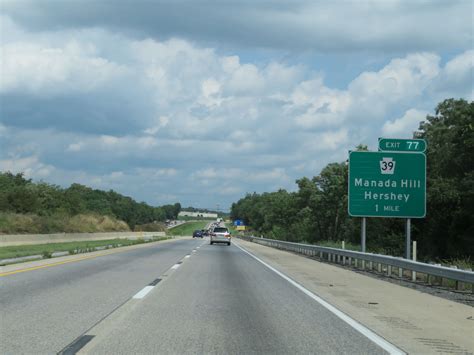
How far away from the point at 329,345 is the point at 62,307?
18.4 ft

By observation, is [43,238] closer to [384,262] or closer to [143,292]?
[384,262]

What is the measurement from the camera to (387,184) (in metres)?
27.6

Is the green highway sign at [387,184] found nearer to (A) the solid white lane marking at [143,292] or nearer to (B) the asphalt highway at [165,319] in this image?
(B) the asphalt highway at [165,319]

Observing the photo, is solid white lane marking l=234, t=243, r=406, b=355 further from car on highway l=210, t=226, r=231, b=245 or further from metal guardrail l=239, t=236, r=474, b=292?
car on highway l=210, t=226, r=231, b=245

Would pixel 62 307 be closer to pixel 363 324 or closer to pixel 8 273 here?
pixel 363 324

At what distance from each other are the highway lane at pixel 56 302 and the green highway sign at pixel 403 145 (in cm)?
1221

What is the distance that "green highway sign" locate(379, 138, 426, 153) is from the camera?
27.3m

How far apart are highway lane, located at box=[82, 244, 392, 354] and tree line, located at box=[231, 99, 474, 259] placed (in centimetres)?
3008

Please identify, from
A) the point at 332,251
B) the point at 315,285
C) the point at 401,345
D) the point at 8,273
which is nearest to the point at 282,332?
the point at 401,345

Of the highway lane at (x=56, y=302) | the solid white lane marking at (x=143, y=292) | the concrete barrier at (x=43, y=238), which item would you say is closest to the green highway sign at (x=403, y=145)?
the highway lane at (x=56, y=302)

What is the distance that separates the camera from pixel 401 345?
893 centimetres

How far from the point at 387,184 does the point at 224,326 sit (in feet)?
62.4

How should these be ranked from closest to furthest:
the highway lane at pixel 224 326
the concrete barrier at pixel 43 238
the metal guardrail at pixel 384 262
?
the highway lane at pixel 224 326, the metal guardrail at pixel 384 262, the concrete barrier at pixel 43 238

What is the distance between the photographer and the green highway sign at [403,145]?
2733 cm
